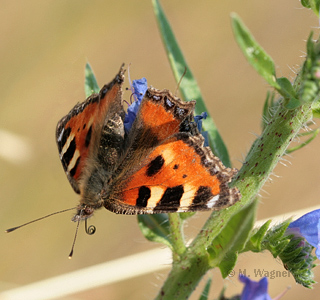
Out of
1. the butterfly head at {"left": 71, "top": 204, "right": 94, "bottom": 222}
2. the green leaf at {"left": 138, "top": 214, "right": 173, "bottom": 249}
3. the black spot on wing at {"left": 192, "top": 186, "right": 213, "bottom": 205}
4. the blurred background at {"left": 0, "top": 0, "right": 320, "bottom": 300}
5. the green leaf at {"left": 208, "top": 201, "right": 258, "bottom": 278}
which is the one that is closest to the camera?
the green leaf at {"left": 208, "top": 201, "right": 258, "bottom": 278}

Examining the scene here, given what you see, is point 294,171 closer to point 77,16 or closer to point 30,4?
point 77,16

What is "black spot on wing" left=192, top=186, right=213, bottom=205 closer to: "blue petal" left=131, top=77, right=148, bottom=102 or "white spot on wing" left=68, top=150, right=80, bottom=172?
"blue petal" left=131, top=77, right=148, bottom=102

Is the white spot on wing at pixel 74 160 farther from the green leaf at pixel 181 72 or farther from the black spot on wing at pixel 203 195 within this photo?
the black spot on wing at pixel 203 195

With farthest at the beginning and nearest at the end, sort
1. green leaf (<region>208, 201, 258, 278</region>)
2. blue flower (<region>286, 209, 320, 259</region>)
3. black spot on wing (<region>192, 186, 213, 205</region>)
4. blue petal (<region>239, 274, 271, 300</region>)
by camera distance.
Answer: blue flower (<region>286, 209, 320, 259</region>)
black spot on wing (<region>192, 186, 213, 205</region>)
blue petal (<region>239, 274, 271, 300</region>)
green leaf (<region>208, 201, 258, 278</region>)

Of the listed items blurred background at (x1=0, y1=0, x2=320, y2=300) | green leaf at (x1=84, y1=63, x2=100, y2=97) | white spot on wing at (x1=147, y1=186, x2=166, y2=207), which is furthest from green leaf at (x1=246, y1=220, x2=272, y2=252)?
blurred background at (x1=0, y1=0, x2=320, y2=300)

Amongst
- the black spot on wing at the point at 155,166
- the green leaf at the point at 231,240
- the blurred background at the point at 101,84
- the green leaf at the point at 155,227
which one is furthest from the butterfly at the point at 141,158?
the blurred background at the point at 101,84

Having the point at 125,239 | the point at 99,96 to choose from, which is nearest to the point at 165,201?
the point at 99,96
